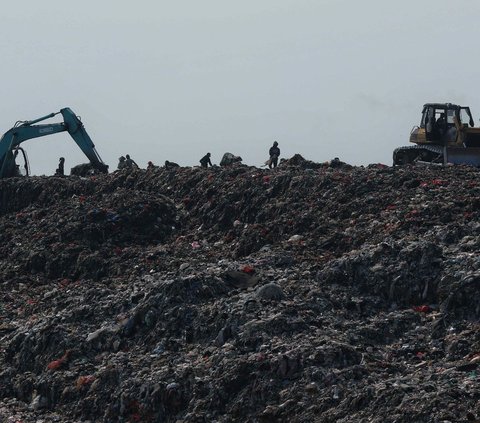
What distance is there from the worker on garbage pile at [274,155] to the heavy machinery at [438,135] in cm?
289

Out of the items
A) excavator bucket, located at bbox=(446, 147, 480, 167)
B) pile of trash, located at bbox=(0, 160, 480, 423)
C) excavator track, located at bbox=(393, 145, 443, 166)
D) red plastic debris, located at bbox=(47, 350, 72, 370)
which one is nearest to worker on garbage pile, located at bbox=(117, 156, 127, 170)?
excavator track, located at bbox=(393, 145, 443, 166)

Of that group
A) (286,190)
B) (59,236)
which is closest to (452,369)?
(286,190)

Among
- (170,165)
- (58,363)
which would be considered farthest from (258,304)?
(170,165)

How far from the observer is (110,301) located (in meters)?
16.9

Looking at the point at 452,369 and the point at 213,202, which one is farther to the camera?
the point at 213,202

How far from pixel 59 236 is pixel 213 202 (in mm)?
2874

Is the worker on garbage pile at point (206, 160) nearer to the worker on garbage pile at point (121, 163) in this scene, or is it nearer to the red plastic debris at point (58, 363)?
the worker on garbage pile at point (121, 163)

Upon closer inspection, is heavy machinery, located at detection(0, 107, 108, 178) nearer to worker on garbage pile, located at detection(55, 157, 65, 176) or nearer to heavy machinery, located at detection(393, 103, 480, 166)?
worker on garbage pile, located at detection(55, 157, 65, 176)

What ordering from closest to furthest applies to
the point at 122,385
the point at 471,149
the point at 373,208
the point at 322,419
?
1. the point at 322,419
2. the point at 122,385
3. the point at 373,208
4. the point at 471,149

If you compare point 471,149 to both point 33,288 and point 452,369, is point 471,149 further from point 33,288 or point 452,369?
point 452,369

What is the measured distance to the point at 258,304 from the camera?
15.1m

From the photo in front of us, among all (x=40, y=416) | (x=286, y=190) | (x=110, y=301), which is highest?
(x=286, y=190)

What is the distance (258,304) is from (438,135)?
13.5 metres

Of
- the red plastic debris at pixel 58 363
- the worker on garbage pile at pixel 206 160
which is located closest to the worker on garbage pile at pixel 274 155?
the worker on garbage pile at pixel 206 160
